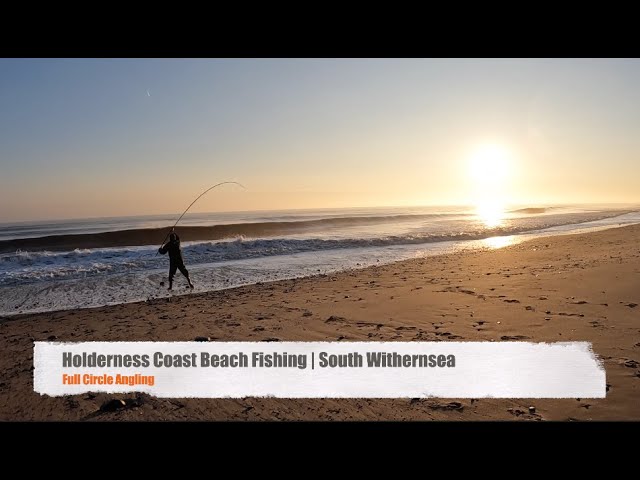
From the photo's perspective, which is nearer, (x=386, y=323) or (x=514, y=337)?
(x=514, y=337)

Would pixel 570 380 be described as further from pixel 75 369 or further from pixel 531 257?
pixel 531 257

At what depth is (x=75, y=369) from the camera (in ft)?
14.4

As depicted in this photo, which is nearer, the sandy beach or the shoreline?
the sandy beach

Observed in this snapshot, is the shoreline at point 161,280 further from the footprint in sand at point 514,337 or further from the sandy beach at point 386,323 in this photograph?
the footprint in sand at point 514,337

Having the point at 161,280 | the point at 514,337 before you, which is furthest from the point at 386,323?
the point at 161,280

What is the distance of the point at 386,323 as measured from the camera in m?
6.07

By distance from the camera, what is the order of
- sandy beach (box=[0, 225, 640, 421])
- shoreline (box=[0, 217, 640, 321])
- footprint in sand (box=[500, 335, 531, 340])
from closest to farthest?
sandy beach (box=[0, 225, 640, 421]) → footprint in sand (box=[500, 335, 531, 340]) → shoreline (box=[0, 217, 640, 321])

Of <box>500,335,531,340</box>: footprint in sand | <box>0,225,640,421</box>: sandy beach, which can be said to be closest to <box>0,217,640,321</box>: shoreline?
<box>0,225,640,421</box>: sandy beach

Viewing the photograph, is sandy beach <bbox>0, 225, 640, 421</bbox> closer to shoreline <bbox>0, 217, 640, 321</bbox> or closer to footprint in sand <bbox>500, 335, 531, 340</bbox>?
footprint in sand <bbox>500, 335, 531, 340</bbox>

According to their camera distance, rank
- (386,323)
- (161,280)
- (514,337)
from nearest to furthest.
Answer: (514,337) < (386,323) < (161,280)

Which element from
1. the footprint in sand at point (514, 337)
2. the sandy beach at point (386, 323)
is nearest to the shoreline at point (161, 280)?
the sandy beach at point (386, 323)

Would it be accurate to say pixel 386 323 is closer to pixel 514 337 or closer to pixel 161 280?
pixel 514 337

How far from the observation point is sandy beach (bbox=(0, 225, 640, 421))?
11.7 ft
